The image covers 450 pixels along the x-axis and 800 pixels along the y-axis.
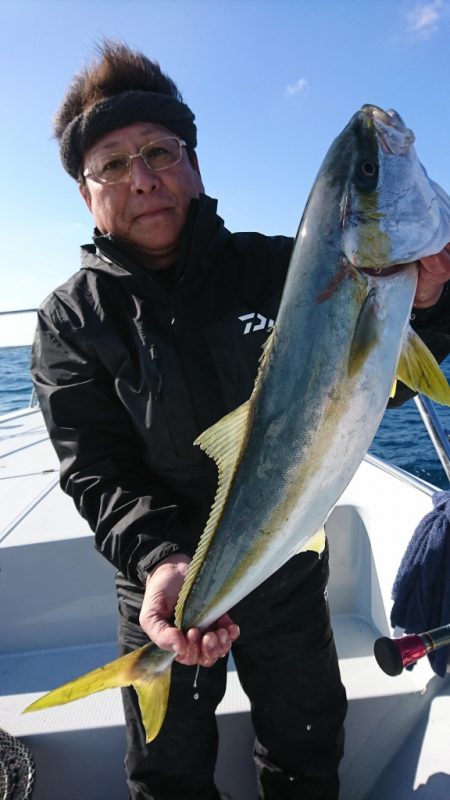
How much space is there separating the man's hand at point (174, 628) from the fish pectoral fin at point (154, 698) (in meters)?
0.14

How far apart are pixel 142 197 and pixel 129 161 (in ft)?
0.59

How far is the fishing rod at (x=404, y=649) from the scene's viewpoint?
2.11 metres

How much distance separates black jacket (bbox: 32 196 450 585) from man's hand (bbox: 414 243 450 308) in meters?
0.70

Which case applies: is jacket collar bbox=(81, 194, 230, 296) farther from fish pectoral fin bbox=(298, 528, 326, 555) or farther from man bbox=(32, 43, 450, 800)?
fish pectoral fin bbox=(298, 528, 326, 555)

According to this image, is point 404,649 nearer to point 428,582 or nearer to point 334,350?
point 428,582

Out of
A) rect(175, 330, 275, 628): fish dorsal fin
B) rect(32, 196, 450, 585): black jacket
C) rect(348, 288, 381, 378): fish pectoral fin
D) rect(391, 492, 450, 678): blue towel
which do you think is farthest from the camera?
rect(391, 492, 450, 678): blue towel

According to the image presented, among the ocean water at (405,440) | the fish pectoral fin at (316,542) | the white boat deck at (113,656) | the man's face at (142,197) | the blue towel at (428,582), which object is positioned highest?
the man's face at (142,197)

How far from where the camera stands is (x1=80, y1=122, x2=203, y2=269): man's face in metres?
2.33

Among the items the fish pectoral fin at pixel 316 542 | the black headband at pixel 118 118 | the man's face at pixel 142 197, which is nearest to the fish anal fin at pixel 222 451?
the fish pectoral fin at pixel 316 542

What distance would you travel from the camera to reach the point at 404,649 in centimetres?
214

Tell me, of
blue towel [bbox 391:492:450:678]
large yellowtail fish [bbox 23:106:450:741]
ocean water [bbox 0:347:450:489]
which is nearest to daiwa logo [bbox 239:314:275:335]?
large yellowtail fish [bbox 23:106:450:741]

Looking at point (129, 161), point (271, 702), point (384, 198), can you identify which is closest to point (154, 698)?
point (271, 702)

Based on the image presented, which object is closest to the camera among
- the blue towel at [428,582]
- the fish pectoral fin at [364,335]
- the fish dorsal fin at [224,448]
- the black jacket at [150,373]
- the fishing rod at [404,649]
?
the fish pectoral fin at [364,335]

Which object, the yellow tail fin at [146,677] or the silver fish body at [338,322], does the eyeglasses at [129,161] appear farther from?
the yellow tail fin at [146,677]
